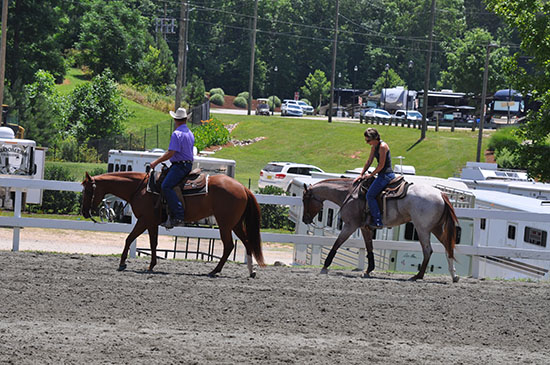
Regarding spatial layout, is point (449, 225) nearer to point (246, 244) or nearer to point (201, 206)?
point (246, 244)

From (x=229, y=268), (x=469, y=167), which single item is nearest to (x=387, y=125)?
(x=469, y=167)

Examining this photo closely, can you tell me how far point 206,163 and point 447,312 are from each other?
19008 millimetres

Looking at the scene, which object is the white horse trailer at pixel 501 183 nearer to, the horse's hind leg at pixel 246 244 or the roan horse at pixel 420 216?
the roan horse at pixel 420 216

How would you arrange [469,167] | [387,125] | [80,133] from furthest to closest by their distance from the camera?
[387,125] < [80,133] < [469,167]

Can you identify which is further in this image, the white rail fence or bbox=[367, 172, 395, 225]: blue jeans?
the white rail fence

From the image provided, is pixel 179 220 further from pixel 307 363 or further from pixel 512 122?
pixel 512 122

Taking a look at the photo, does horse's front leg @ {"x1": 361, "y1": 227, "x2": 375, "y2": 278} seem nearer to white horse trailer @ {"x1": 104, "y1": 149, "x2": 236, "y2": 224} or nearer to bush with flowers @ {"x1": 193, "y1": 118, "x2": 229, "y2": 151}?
white horse trailer @ {"x1": 104, "y1": 149, "x2": 236, "y2": 224}

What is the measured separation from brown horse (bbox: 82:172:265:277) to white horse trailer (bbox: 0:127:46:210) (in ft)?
50.1

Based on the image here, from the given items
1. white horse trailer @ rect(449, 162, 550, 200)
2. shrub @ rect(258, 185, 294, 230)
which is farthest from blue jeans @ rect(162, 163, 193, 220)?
shrub @ rect(258, 185, 294, 230)

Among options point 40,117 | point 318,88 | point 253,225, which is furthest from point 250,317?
point 318,88

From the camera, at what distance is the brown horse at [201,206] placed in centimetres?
1191

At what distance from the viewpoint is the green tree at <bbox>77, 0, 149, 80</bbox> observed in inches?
2761

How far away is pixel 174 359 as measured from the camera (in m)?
7.01

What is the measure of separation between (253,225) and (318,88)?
101 meters
